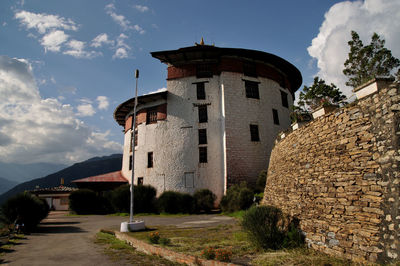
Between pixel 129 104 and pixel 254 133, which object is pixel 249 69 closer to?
pixel 254 133

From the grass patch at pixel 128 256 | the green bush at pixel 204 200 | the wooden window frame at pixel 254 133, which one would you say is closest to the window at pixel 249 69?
the wooden window frame at pixel 254 133

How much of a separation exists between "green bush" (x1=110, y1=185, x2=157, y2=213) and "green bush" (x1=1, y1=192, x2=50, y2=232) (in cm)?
904

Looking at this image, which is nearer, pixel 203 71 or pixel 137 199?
pixel 137 199

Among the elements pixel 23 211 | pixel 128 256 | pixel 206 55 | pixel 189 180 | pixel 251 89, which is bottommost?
pixel 128 256

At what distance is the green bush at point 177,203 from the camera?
19.9m

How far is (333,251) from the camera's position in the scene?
5594 mm

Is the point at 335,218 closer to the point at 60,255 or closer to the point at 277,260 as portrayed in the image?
the point at 277,260

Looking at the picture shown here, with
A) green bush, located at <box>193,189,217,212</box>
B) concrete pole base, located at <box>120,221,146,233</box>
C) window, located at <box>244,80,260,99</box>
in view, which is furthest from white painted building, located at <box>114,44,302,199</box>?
concrete pole base, located at <box>120,221,146,233</box>

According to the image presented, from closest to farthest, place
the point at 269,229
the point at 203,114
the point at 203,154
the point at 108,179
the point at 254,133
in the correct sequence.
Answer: the point at 269,229, the point at 203,154, the point at 254,133, the point at 203,114, the point at 108,179

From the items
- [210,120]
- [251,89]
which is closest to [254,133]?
[210,120]

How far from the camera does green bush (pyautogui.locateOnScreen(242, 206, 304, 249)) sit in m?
6.51

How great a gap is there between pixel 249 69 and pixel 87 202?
2188cm

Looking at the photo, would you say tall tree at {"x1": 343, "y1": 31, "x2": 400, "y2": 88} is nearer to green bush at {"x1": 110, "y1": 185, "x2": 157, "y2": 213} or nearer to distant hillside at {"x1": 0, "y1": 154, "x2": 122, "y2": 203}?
green bush at {"x1": 110, "y1": 185, "x2": 157, "y2": 213}

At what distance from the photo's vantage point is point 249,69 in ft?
80.6
